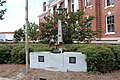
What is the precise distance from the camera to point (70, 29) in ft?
58.6

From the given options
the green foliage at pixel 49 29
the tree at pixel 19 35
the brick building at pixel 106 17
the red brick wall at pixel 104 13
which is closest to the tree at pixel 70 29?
the green foliage at pixel 49 29

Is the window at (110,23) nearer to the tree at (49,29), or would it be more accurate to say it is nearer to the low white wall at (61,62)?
the tree at (49,29)

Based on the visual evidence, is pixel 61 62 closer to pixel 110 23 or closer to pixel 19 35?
pixel 110 23

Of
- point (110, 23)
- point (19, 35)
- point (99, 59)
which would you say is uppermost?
point (110, 23)

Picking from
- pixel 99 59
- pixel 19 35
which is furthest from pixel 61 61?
pixel 19 35

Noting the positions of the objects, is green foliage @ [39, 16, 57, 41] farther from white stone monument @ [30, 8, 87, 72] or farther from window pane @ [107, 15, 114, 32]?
Answer: window pane @ [107, 15, 114, 32]

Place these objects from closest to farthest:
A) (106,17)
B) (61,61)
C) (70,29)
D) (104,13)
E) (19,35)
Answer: (61,61) < (70,29) < (106,17) < (104,13) < (19,35)

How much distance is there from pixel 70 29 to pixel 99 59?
6.25m

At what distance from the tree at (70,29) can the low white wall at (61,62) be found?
4158 mm

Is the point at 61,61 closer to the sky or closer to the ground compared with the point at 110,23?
closer to the ground

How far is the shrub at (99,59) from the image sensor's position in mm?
11906

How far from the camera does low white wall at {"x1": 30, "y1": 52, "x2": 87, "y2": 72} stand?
12.4m

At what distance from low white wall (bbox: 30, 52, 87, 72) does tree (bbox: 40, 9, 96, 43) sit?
416 cm

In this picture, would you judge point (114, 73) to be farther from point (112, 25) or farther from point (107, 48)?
point (112, 25)
